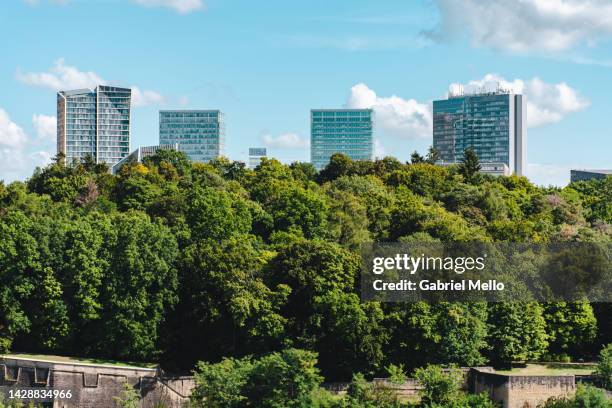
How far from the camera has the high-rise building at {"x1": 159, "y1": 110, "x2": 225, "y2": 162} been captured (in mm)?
149500

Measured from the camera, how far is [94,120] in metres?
141

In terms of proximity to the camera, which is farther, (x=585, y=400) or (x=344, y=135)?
(x=344, y=135)

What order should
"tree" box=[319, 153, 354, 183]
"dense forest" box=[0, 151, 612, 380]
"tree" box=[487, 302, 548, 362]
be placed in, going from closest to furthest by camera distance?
"dense forest" box=[0, 151, 612, 380], "tree" box=[487, 302, 548, 362], "tree" box=[319, 153, 354, 183]

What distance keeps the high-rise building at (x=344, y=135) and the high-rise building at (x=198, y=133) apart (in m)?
14.4

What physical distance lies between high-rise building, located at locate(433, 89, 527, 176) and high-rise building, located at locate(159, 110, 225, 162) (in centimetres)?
3315

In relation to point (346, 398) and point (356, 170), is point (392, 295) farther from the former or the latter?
point (356, 170)

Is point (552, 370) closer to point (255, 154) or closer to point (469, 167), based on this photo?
point (469, 167)

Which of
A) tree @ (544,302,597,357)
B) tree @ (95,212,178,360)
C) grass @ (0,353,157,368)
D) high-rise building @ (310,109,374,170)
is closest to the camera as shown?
grass @ (0,353,157,368)

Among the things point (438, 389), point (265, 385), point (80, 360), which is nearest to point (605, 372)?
point (438, 389)

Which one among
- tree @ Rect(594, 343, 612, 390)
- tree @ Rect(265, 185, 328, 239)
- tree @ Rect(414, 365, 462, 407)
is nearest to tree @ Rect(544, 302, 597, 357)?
tree @ Rect(594, 343, 612, 390)

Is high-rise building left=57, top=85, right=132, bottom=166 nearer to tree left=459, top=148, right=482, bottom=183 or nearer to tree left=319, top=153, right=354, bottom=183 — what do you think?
tree left=319, top=153, right=354, bottom=183

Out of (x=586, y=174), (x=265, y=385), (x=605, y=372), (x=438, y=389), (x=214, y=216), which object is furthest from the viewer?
(x=586, y=174)

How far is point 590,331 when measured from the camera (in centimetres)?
3922

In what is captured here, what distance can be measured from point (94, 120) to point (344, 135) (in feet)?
121
